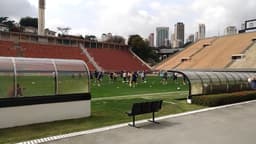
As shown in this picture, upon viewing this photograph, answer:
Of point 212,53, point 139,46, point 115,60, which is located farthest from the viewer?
point 139,46

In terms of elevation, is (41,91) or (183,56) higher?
(183,56)

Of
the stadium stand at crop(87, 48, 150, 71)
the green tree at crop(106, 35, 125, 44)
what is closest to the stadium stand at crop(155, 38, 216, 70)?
the stadium stand at crop(87, 48, 150, 71)

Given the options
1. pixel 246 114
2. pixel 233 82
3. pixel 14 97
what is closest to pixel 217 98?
pixel 246 114

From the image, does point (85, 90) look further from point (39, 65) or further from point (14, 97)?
point (14, 97)

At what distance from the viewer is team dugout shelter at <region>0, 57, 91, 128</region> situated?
1118 centimetres

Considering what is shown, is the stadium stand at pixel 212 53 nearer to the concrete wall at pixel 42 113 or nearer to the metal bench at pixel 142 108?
the metal bench at pixel 142 108

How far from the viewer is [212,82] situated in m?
21.8

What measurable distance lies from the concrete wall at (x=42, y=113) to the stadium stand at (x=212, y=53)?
58.2 m

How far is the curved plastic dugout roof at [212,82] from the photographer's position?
20.4m

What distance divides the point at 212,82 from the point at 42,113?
1352 cm

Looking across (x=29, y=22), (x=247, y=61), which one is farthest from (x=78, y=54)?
(x=29, y=22)

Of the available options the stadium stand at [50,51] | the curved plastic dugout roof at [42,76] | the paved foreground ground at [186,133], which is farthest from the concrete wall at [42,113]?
the stadium stand at [50,51]

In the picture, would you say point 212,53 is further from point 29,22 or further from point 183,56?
point 29,22

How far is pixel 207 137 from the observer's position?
1023cm
